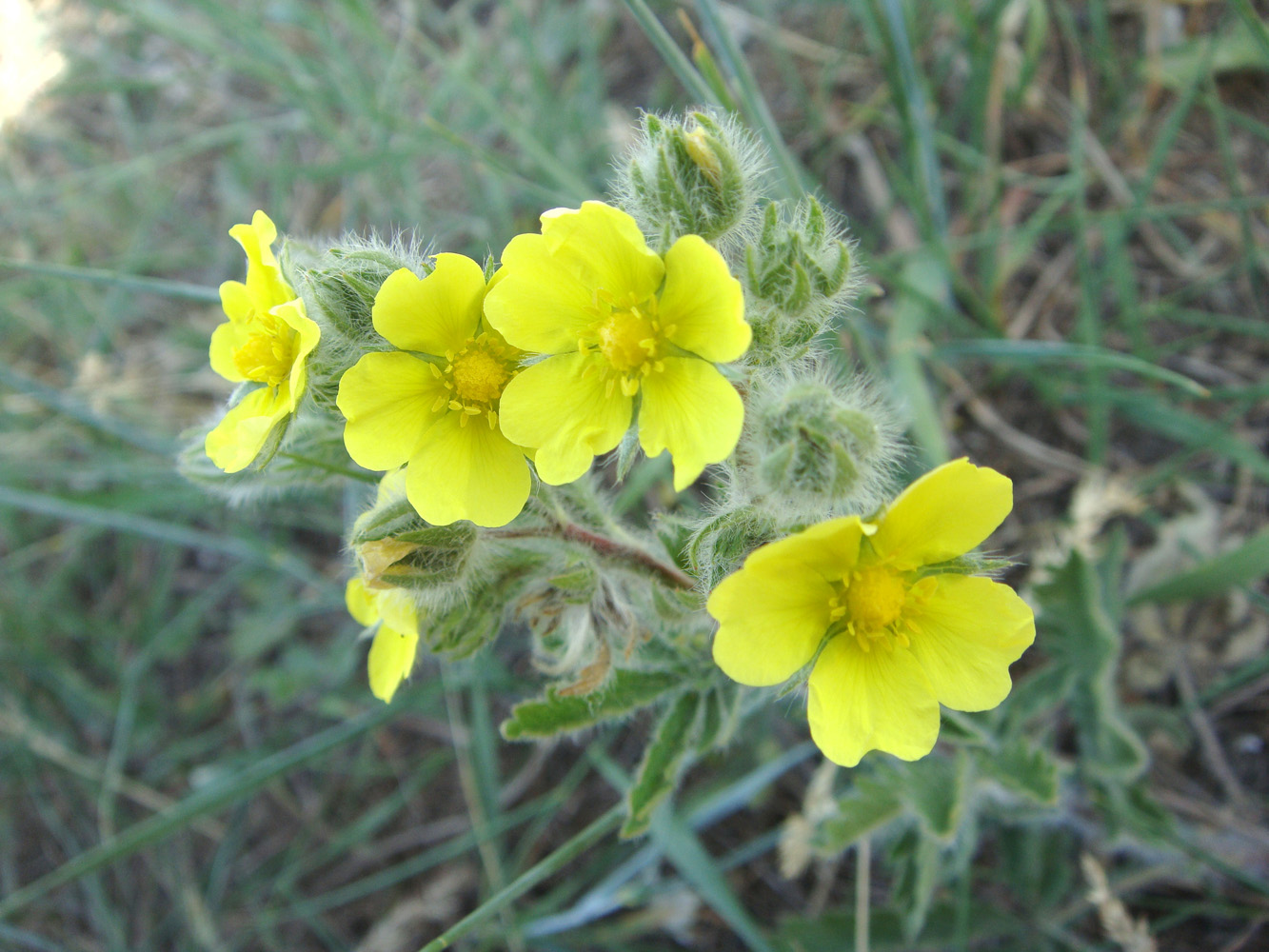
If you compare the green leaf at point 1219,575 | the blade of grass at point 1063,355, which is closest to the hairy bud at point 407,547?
the blade of grass at point 1063,355

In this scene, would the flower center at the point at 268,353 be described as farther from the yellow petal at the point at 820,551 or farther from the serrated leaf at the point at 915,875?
the serrated leaf at the point at 915,875

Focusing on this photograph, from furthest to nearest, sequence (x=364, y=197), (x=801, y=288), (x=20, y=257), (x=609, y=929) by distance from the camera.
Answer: (x=20, y=257) < (x=364, y=197) < (x=609, y=929) < (x=801, y=288)

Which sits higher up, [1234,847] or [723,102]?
[723,102]

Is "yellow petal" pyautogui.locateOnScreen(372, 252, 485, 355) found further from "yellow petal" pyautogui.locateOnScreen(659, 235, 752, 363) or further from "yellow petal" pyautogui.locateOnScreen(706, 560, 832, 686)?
"yellow petal" pyautogui.locateOnScreen(706, 560, 832, 686)

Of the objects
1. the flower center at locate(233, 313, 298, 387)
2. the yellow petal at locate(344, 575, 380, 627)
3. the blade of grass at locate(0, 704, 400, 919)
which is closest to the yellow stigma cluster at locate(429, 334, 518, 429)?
the flower center at locate(233, 313, 298, 387)

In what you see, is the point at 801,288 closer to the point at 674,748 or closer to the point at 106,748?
the point at 674,748

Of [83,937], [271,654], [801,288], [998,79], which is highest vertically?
[801,288]

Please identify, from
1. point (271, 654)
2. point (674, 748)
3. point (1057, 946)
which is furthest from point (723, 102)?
point (271, 654)
